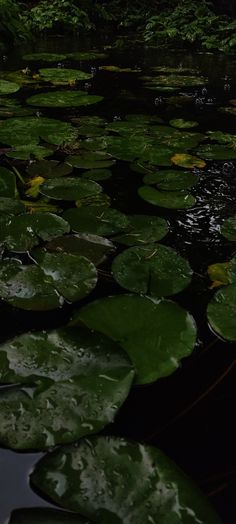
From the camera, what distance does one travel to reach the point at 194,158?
1993mm

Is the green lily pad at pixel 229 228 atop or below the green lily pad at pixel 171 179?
below

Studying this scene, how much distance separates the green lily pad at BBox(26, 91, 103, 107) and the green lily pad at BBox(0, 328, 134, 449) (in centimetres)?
222

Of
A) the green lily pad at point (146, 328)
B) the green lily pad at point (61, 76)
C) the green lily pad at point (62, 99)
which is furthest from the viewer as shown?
the green lily pad at point (61, 76)

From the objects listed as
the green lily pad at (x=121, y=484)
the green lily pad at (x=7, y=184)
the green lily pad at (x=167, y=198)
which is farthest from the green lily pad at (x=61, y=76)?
the green lily pad at (x=121, y=484)

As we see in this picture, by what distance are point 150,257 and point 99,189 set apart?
552 millimetres

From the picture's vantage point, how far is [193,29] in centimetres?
718

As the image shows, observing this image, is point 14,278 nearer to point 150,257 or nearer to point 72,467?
point 150,257

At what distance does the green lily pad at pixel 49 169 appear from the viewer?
1.78 meters

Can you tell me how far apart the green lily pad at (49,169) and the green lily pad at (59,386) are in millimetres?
1041

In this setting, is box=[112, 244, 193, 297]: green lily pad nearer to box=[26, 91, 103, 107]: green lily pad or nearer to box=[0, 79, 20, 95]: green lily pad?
box=[26, 91, 103, 107]: green lily pad

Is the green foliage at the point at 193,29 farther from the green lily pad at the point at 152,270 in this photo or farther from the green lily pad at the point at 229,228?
the green lily pad at the point at 152,270

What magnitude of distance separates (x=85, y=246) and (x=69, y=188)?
17.5 inches

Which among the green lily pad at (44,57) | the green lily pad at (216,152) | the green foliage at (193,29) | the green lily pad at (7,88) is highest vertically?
the green foliage at (193,29)

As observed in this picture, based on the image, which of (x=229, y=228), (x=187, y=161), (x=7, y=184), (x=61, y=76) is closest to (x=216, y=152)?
(x=187, y=161)
